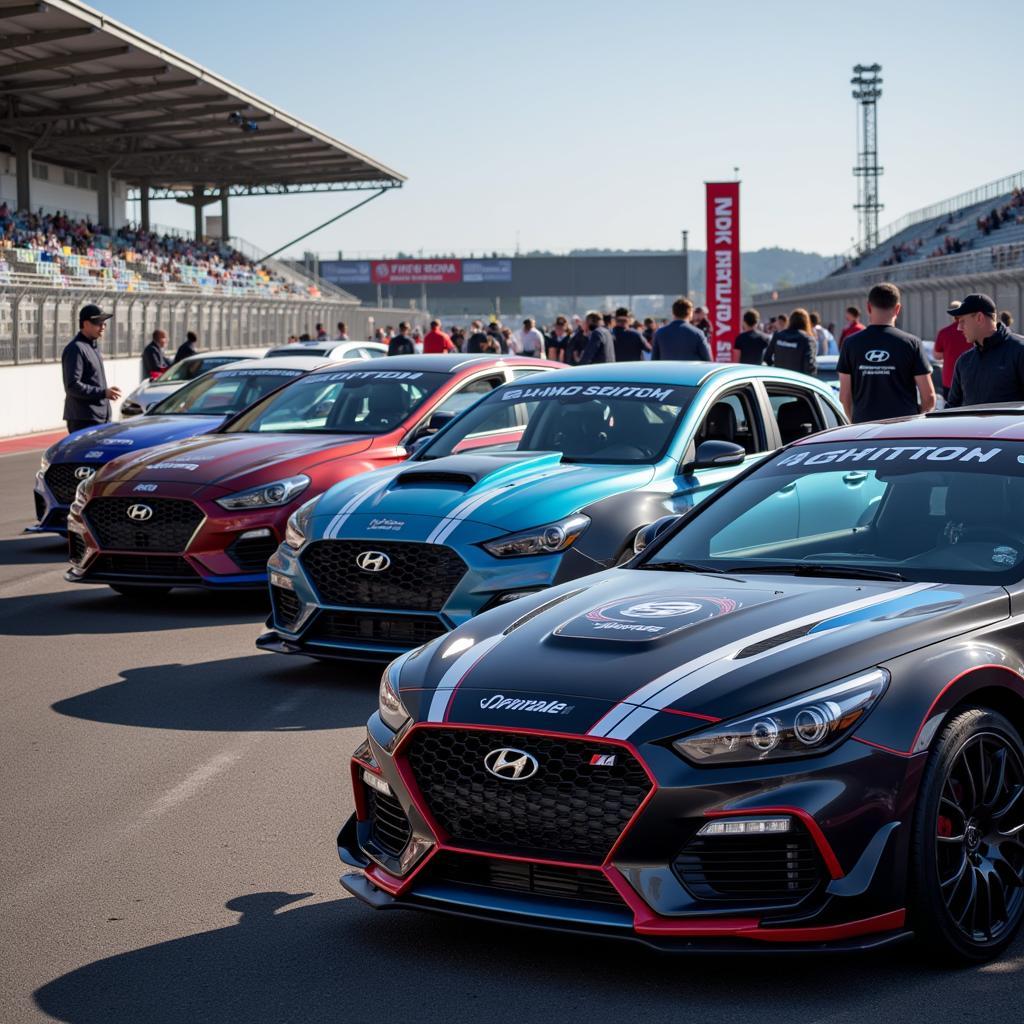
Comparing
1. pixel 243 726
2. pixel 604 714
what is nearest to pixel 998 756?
pixel 604 714

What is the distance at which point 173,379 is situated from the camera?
20547mm

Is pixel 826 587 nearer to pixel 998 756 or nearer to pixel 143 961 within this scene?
pixel 998 756

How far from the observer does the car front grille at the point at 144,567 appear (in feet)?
32.8

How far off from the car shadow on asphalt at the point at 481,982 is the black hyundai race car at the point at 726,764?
0.16 metres

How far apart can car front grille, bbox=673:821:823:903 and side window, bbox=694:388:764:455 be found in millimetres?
4950

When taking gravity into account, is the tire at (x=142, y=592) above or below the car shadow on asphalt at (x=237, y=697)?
below

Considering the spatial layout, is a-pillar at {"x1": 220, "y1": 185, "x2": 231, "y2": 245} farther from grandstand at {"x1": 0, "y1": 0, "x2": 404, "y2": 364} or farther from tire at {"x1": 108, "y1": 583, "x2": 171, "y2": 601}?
tire at {"x1": 108, "y1": 583, "x2": 171, "y2": 601}

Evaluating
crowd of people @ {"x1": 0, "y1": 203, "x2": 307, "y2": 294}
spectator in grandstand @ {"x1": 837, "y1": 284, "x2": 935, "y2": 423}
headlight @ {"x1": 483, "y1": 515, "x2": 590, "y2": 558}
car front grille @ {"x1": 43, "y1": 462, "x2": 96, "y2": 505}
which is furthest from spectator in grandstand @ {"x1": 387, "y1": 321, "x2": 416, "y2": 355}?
headlight @ {"x1": 483, "y1": 515, "x2": 590, "y2": 558}

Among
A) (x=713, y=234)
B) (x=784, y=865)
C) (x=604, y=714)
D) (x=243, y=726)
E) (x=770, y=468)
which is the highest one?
(x=713, y=234)

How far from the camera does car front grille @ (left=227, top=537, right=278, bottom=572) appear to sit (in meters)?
9.93

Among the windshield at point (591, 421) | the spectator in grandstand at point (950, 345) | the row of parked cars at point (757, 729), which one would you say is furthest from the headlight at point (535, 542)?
the spectator in grandstand at point (950, 345)

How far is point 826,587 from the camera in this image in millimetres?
4684

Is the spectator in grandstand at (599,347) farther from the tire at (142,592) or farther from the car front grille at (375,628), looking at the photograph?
the car front grille at (375,628)

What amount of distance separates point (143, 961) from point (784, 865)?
1755 mm
